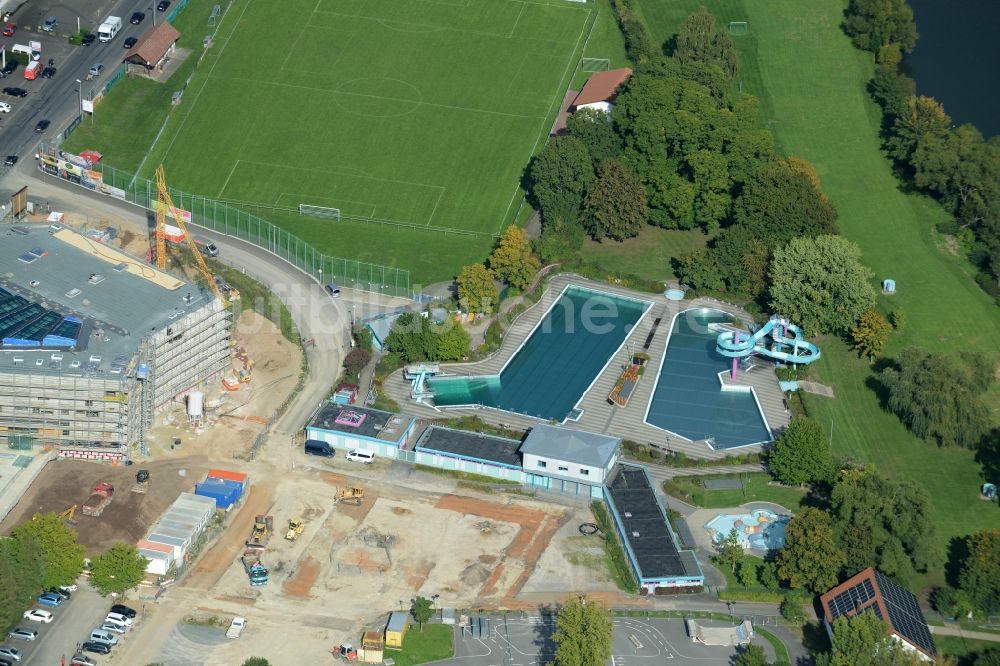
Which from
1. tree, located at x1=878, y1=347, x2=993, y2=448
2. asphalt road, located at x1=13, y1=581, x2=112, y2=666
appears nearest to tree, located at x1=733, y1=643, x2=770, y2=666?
tree, located at x1=878, y1=347, x2=993, y2=448


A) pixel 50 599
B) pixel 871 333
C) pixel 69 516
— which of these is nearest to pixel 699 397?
pixel 871 333

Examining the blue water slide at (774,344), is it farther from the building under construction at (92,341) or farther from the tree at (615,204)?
the building under construction at (92,341)

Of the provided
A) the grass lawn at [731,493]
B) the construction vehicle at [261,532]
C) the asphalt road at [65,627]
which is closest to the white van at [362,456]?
the construction vehicle at [261,532]

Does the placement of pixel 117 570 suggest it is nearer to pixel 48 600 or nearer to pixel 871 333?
pixel 48 600

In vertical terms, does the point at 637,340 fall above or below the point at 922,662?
below

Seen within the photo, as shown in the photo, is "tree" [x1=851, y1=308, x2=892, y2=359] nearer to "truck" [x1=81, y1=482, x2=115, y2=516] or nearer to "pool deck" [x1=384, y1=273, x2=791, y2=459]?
"pool deck" [x1=384, y1=273, x2=791, y2=459]

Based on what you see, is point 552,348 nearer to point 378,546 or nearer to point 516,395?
point 516,395

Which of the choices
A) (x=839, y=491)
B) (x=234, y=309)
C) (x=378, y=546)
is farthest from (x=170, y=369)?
(x=839, y=491)
